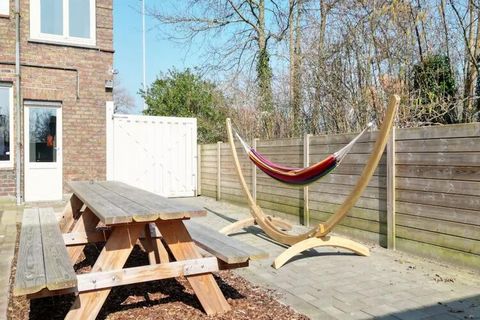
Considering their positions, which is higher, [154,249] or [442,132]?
[442,132]

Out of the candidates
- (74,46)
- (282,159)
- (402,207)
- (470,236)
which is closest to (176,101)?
(74,46)

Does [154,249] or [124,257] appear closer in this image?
[124,257]

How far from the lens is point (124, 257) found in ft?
10.3

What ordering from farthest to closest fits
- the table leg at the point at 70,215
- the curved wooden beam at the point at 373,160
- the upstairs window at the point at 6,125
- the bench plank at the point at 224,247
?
the upstairs window at the point at 6,125
the table leg at the point at 70,215
the curved wooden beam at the point at 373,160
the bench plank at the point at 224,247

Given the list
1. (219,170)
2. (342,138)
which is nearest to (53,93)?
(219,170)

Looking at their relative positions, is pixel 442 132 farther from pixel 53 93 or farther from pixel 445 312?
pixel 53 93

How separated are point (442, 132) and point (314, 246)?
1.81 m

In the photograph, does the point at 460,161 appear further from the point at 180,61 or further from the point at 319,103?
the point at 180,61

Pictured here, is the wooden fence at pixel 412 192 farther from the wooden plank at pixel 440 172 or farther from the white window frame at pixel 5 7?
the white window frame at pixel 5 7

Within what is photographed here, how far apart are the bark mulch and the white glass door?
6324 mm

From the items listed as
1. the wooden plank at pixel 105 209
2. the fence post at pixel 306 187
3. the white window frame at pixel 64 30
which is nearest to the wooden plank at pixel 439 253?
the fence post at pixel 306 187

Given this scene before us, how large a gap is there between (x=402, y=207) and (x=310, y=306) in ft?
7.18

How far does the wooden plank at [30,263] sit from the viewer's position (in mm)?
2430

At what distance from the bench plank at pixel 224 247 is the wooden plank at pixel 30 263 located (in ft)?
3.93
